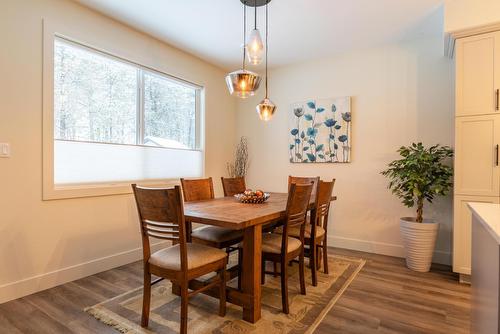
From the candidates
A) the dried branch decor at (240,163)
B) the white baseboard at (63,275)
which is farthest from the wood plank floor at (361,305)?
the dried branch decor at (240,163)

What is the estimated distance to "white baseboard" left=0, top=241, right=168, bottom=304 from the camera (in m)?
2.34

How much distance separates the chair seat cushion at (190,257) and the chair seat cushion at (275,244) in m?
0.40

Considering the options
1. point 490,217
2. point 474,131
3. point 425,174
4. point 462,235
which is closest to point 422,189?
point 425,174

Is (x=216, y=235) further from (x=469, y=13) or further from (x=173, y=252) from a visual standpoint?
(x=469, y=13)

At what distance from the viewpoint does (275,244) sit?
2279 millimetres

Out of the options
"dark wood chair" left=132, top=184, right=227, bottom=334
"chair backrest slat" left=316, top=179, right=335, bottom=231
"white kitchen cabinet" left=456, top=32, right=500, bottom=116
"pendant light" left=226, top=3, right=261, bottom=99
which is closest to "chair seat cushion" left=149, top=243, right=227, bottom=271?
"dark wood chair" left=132, top=184, right=227, bottom=334

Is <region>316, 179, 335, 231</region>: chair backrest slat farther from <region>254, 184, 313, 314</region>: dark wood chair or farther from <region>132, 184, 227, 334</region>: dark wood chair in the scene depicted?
<region>132, 184, 227, 334</region>: dark wood chair

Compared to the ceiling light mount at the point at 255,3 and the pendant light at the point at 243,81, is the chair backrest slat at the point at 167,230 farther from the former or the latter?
the ceiling light mount at the point at 255,3

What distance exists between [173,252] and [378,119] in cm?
307

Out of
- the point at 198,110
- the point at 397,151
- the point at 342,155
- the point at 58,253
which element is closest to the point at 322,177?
the point at 342,155

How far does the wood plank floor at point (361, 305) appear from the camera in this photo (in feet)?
6.48

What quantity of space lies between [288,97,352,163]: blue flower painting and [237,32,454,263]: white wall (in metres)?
0.09

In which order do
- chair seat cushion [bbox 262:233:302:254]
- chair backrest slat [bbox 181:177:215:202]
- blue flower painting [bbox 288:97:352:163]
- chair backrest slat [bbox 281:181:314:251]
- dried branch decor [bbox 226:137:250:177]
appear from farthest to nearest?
dried branch decor [bbox 226:137:250:177]
blue flower painting [bbox 288:97:352:163]
chair backrest slat [bbox 181:177:215:202]
chair seat cushion [bbox 262:233:302:254]
chair backrest slat [bbox 281:181:314:251]

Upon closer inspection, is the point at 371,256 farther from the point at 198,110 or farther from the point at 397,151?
the point at 198,110
